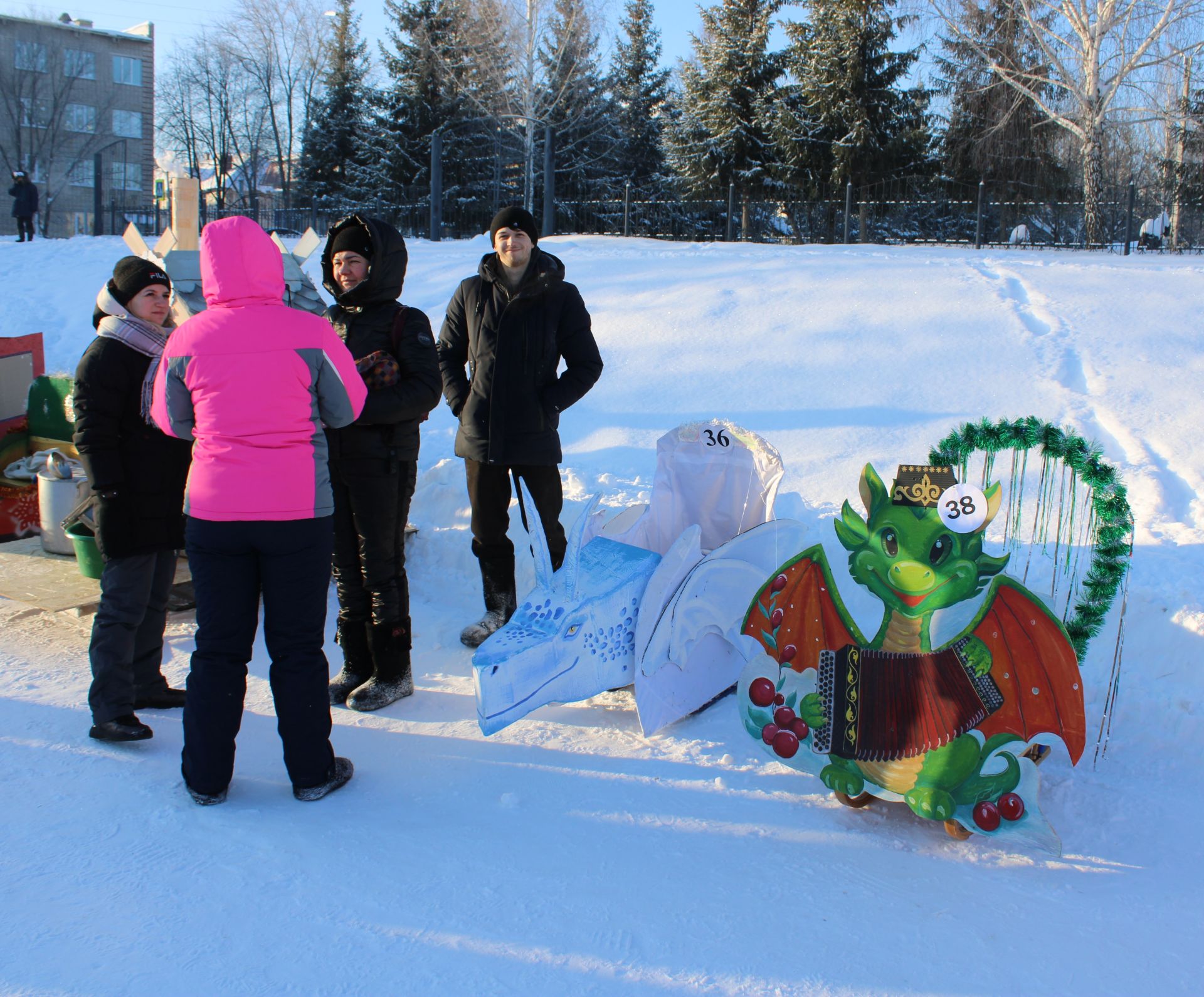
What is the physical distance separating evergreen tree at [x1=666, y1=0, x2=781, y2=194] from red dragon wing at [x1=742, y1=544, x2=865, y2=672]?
21420mm

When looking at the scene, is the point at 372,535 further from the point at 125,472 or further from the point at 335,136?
the point at 335,136

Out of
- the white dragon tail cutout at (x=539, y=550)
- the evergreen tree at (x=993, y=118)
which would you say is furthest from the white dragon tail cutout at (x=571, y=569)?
the evergreen tree at (x=993, y=118)

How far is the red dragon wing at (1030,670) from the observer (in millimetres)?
2436

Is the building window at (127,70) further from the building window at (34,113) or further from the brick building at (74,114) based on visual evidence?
the building window at (34,113)

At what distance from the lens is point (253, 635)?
268 cm

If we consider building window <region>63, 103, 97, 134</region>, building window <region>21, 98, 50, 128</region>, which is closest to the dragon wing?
building window <region>21, 98, 50, 128</region>

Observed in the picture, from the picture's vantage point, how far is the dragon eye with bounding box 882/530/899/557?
2.69 m

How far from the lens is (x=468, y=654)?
12.8 ft

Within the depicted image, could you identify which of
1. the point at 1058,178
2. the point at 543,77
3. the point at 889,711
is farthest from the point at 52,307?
the point at 1058,178

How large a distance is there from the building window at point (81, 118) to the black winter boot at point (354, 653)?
42.8 meters

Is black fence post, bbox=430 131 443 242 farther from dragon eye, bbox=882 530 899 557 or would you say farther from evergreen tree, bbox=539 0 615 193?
dragon eye, bbox=882 530 899 557

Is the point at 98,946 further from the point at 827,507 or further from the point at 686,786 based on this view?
the point at 827,507

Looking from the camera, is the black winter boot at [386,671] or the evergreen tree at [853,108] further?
the evergreen tree at [853,108]

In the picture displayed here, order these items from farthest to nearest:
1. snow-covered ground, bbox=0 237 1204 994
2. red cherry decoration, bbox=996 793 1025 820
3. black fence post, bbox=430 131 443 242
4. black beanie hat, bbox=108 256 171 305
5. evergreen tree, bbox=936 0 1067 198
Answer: evergreen tree, bbox=936 0 1067 198 < black fence post, bbox=430 131 443 242 < black beanie hat, bbox=108 256 171 305 < red cherry decoration, bbox=996 793 1025 820 < snow-covered ground, bbox=0 237 1204 994
